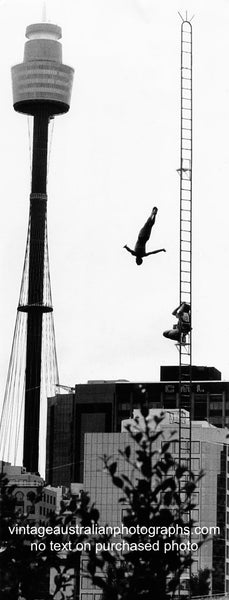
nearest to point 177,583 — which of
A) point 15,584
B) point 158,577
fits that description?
point 158,577

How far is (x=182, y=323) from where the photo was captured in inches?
4122

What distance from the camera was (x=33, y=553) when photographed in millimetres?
50531

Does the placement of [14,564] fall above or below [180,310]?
below

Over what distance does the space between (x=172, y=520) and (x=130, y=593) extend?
2.53 meters

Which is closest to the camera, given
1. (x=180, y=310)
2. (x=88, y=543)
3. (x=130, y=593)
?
(x=130, y=593)

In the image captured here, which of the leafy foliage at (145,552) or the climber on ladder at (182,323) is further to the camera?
the climber on ladder at (182,323)

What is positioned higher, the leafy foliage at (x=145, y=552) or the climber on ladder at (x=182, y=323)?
the climber on ladder at (x=182, y=323)

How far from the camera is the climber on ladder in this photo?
10081 cm

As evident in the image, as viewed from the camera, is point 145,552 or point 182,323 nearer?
point 145,552

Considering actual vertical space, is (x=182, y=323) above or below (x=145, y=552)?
above

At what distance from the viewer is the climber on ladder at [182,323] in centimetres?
10081

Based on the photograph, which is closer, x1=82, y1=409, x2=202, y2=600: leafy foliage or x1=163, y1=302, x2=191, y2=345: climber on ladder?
x1=82, y1=409, x2=202, y2=600: leafy foliage

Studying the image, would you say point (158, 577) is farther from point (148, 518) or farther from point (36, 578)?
point (36, 578)

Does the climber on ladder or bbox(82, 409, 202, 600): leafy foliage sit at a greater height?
the climber on ladder
